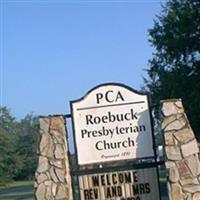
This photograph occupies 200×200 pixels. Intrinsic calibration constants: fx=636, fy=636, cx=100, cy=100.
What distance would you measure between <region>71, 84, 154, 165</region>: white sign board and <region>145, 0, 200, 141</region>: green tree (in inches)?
742

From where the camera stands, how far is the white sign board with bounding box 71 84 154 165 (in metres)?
11.2

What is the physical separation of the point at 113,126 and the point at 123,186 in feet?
3.49

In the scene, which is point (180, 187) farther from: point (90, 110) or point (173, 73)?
point (173, 73)

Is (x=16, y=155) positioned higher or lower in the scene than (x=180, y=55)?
higher

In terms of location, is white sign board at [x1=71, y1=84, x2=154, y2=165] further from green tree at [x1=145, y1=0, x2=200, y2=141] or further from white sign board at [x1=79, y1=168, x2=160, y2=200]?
green tree at [x1=145, y1=0, x2=200, y2=141]

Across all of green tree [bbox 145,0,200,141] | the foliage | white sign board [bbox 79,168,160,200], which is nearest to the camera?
white sign board [bbox 79,168,160,200]

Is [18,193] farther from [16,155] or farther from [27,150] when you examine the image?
[27,150]

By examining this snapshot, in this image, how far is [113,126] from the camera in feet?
36.8

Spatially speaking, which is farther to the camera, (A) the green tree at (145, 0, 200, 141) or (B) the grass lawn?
(B) the grass lawn

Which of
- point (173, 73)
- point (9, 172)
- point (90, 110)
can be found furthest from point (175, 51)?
point (9, 172)

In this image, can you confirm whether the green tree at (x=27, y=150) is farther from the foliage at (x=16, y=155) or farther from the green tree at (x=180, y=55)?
the green tree at (x=180, y=55)

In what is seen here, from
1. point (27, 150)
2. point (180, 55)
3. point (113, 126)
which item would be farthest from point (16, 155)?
point (113, 126)

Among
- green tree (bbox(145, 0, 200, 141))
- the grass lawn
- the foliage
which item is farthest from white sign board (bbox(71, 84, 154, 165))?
the foliage

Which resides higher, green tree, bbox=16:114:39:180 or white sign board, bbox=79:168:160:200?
green tree, bbox=16:114:39:180
